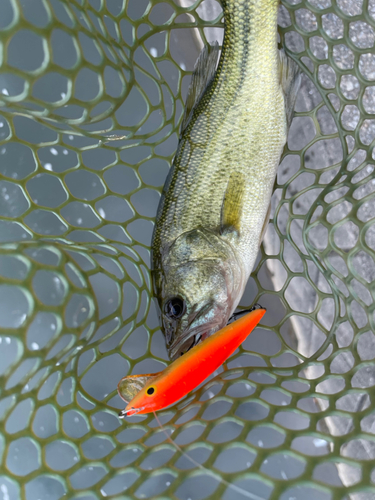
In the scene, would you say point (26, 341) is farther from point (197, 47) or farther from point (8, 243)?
point (197, 47)

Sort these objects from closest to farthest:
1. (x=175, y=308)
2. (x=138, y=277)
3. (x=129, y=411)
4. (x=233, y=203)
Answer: (x=129, y=411) < (x=175, y=308) < (x=233, y=203) < (x=138, y=277)

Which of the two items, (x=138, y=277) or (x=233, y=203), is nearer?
(x=233, y=203)

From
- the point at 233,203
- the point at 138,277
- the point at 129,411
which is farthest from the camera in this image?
the point at 138,277

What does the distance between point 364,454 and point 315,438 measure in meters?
0.57

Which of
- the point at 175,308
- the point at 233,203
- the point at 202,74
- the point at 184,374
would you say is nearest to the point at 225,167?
the point at 233,203

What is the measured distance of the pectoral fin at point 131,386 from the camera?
4.79 ft

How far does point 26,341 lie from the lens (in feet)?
4.36

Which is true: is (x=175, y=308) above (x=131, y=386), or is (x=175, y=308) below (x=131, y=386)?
above

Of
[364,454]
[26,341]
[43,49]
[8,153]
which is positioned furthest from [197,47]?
[364,454]

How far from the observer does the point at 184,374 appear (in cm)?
128

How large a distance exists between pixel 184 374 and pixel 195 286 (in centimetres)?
31

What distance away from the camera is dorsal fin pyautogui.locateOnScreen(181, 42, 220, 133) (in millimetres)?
1623

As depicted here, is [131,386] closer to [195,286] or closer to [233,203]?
[195,286]

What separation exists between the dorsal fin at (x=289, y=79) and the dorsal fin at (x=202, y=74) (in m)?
0.28
